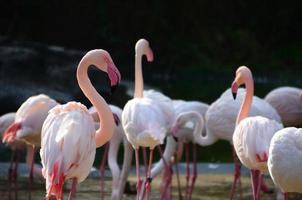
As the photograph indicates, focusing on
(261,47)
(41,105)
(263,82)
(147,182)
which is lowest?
(147,182)

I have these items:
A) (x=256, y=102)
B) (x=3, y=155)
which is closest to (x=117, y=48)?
(x=3, y=155)

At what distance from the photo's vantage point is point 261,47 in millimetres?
24344

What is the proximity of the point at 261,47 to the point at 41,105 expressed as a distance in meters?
18.1


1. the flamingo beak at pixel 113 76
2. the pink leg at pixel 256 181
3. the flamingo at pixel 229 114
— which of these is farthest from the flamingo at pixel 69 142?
the flamingo at pixel 229 114

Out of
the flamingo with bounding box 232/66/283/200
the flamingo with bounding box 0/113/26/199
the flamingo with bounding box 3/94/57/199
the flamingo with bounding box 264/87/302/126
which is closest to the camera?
the flamingo with bounding box 232/66/283/200

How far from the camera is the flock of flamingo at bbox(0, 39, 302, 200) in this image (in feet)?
16.0

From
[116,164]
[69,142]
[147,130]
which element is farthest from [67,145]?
[116,164]

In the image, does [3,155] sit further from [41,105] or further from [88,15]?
[88,15]

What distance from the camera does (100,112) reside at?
544 centimetres

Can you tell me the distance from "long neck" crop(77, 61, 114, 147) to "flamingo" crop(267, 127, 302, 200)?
45.9 inches

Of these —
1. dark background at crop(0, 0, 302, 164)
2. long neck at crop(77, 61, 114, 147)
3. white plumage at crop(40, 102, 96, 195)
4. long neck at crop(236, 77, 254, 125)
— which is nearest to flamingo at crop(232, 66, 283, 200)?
long neck at crop(236, 77, 254, 125)

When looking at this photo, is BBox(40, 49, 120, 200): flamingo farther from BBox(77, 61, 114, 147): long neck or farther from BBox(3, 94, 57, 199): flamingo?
BBox(3, 94, 57, 199): flamingo

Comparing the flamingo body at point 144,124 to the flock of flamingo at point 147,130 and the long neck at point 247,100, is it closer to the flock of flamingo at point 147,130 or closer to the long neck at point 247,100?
the flock of flamingo at point 147,130

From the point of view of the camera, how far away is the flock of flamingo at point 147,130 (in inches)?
192
